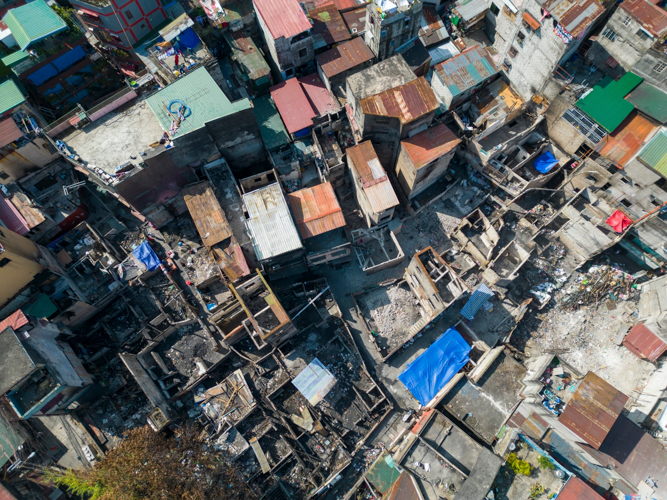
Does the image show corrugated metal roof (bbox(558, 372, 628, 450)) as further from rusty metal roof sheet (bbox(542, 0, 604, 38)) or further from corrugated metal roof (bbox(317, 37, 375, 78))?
corrugated metal roof (bbox(317, 37, 375, 78))

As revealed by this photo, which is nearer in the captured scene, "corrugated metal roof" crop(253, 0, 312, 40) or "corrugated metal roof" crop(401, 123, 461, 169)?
"corrugated metal roof" crop(401, 123, 461, 169)

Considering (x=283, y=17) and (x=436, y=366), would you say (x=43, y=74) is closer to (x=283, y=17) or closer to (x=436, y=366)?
(x=283, y=17)

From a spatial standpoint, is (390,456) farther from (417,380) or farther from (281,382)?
(281,382)

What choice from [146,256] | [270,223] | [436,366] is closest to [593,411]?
[436,366]

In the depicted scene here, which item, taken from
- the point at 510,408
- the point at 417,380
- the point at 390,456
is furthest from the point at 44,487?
the point at 510,408

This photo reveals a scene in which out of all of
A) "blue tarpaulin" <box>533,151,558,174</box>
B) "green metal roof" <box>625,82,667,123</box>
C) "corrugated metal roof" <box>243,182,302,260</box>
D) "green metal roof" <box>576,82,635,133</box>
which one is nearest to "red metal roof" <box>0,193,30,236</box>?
"corrugated metal roof" <box>243,182,302,260</box>
